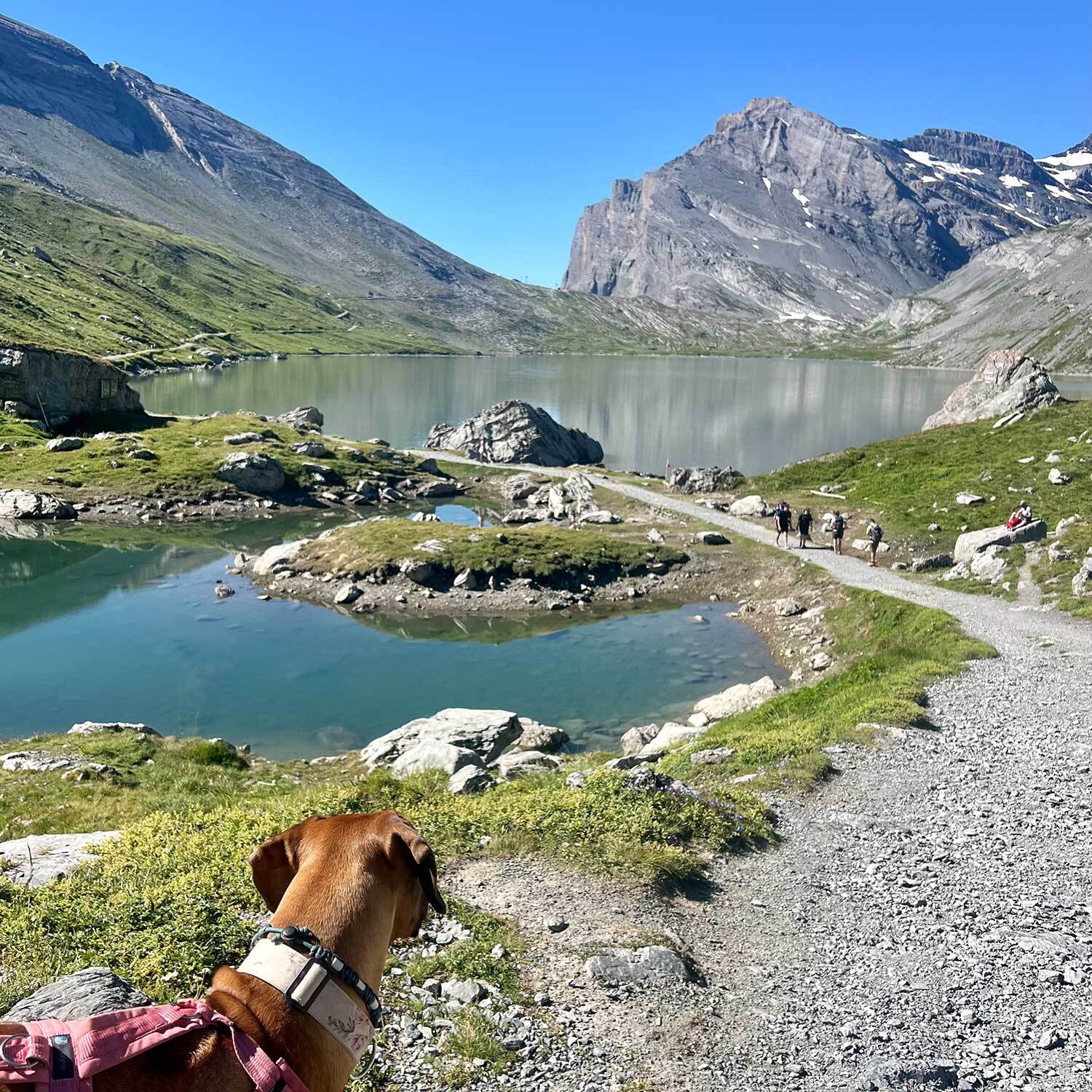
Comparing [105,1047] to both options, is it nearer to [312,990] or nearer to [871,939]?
[312,990]

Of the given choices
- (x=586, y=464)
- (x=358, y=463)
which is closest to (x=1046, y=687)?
(x=358, y=463)

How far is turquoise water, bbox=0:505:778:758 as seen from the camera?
94.7ft

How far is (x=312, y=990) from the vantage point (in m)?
3.37

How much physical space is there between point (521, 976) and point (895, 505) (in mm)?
46455

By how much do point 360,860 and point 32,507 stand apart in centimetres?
6743

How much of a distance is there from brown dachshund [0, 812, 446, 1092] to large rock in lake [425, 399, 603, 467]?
267 ft

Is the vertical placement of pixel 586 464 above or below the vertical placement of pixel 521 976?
above

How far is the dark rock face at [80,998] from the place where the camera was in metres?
6.12

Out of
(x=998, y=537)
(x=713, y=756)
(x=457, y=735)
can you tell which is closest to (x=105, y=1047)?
(x=713, y=756)

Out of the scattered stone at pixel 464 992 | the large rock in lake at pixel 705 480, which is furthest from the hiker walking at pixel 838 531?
the scattered stone at pixel 464 992

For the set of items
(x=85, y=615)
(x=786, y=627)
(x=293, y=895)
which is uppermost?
(x=293, y=895)

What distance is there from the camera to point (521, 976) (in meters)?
8.26

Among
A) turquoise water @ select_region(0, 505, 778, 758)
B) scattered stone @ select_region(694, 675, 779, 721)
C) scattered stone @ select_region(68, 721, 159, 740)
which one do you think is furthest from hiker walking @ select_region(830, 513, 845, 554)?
scattered stone @ select_region(68, 721, 159, 740)

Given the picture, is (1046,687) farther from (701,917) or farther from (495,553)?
(495,553)
